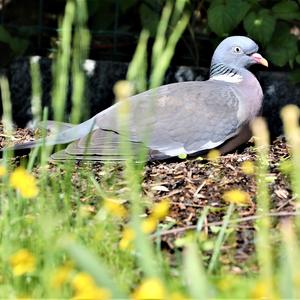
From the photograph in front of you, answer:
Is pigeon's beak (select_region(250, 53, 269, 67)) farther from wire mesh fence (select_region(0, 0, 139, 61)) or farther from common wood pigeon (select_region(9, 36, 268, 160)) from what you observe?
wire mesh fence (select_region(0, 0, 139, 61))

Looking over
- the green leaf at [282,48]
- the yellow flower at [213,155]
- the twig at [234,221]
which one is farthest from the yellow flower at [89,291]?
the green leaf at [282,48]

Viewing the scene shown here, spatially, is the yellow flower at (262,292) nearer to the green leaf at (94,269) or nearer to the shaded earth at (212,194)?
the green leaf at (94,269)

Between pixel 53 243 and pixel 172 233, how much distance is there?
64cm

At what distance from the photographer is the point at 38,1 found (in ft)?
20.5

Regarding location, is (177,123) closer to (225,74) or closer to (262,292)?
(225,74)

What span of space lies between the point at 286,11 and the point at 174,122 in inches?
54.2

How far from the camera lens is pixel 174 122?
4.36 meters

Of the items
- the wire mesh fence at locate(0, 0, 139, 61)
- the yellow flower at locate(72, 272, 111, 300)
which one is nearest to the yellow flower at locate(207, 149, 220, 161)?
the wire mesh fence at locate(0, 0, 139, 61)

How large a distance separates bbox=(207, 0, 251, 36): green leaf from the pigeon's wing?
2.72 ft

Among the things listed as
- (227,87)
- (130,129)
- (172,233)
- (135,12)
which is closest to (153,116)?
(130,129)

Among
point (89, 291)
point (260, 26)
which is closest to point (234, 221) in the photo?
point (89, 291)

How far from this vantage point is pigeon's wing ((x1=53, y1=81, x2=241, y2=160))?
4.21m

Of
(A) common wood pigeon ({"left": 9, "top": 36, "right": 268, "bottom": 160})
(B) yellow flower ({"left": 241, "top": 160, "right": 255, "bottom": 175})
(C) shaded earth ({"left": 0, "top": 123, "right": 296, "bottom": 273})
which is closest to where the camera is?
(C) shaded earth ({"left": 0, "top": 123, "right": 296, "bottom": 273})

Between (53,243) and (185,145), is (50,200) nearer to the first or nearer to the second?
(53,243)
